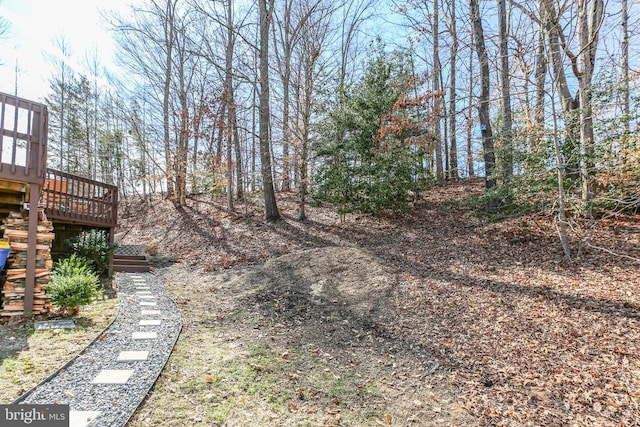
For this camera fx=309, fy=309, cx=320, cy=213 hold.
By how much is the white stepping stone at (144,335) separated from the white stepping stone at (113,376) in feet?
2.82

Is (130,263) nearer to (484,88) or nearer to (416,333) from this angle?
(416,333)

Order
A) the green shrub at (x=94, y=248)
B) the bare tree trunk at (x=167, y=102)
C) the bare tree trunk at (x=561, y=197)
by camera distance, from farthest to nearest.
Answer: the bare tree trunk at (x=167, y=102) → the green shrub at (x=94, y=248) → the bare tree trunk at (x=561, y=197)

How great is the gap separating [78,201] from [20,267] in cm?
290

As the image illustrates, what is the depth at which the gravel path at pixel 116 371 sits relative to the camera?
2582mm

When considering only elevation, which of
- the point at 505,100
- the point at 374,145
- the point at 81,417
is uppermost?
the point at 505,100

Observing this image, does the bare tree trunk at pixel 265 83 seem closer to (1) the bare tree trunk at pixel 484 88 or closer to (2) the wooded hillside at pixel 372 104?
(2) the wooded hillside at pixel 372 104

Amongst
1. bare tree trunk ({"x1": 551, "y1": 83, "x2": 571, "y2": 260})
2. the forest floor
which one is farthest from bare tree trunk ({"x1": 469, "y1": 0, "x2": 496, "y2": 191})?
bare tree trunk ({"x1": 551, "y1": 83, "x2": 571, "y2": 260})

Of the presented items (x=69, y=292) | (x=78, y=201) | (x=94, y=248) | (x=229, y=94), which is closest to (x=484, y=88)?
(x=229, y=94)

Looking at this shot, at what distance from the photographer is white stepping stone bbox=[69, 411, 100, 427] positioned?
2369mm

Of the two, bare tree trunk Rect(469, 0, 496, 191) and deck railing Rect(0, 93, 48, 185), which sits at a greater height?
bare tree trunk Rect(469, 0, 496, 191)

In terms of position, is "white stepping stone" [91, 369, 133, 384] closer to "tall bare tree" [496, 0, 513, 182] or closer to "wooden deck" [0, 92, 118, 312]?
"wooden deck" [0, 92, 118, 312]

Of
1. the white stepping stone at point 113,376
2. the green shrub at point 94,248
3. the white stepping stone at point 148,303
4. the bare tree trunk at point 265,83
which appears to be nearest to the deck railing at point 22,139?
the white stepping stone at point 148,303

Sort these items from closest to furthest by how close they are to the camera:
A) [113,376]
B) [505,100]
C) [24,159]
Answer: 1. [113,376]
2. [24,159]
3. [505,100]

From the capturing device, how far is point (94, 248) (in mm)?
7535
